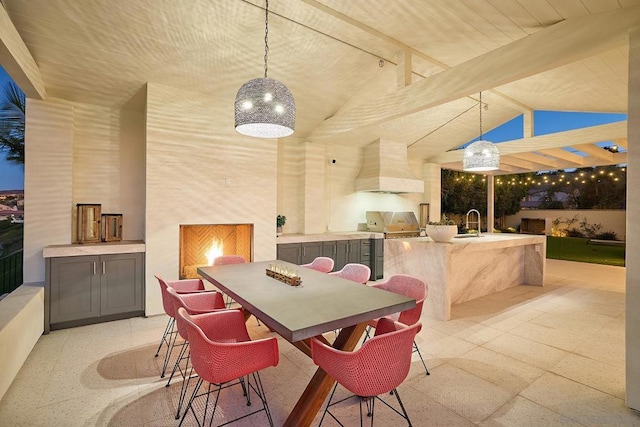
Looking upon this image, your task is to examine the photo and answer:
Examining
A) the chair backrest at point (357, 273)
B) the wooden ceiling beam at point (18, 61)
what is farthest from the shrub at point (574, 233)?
the wooden ceiling beam at point (18, 61)

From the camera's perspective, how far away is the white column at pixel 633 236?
2008mm

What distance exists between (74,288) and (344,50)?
4.06 meters

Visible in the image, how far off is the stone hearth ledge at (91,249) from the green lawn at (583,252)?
9673 mm

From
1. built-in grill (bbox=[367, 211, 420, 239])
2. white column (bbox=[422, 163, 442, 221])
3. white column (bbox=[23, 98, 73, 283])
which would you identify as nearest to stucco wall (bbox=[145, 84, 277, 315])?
white column (bbox=[23, 98, 73, 283])

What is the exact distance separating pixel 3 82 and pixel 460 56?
6.02 meters

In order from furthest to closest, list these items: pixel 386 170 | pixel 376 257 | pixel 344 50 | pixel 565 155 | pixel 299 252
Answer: pixel 565 155 < pixel 386 170 < pixel 376 257 < pixel 299 252 < pixel 344 50

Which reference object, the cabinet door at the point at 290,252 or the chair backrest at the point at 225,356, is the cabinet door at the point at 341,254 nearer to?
the cabinet door at the point at 290,252

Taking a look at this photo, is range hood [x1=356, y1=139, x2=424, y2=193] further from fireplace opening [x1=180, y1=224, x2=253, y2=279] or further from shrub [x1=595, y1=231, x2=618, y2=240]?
shrub [x1=595, y1=231, x2=618, y2=240]

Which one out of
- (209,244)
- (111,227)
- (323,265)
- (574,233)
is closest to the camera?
(323,265)

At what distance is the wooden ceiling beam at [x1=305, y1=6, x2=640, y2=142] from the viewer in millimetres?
2217

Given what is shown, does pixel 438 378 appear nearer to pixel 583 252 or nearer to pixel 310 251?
→ pixel 310 251

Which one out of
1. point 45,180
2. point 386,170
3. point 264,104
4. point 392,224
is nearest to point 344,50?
point 264,104

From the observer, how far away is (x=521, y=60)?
267 cm

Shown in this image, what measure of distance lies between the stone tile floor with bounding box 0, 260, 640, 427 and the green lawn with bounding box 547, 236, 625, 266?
17.7ft
